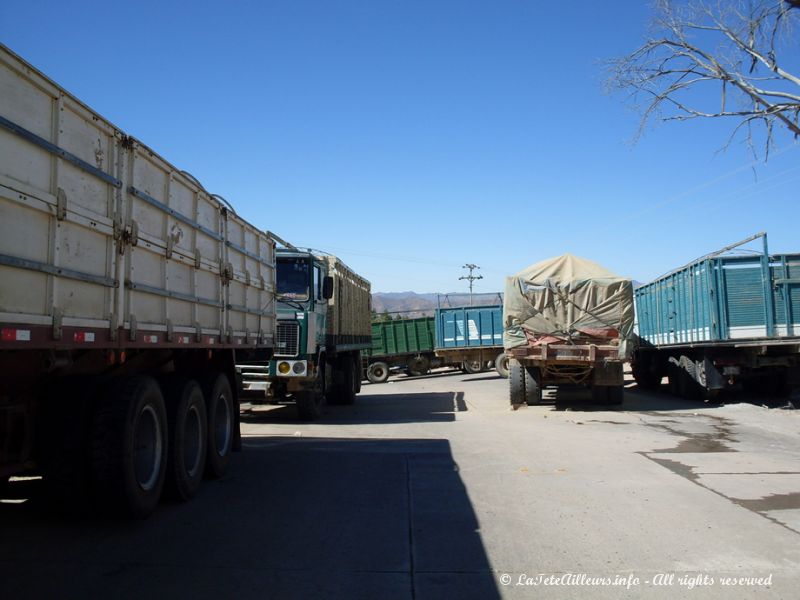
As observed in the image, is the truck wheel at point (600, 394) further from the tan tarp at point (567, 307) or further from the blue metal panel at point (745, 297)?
the blue metal panel at point (745, 297)

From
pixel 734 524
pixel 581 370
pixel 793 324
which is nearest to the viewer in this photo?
pixel 734 524

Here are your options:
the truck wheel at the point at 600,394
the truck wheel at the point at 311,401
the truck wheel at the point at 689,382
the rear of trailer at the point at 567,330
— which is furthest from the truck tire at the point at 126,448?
the truck wheel at the point at 689,382

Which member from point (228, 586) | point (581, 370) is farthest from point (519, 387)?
point (228, 586)

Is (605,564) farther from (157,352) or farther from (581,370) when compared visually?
(581,370)

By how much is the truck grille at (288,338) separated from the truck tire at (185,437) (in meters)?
5.56

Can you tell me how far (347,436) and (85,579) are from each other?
23.8ft

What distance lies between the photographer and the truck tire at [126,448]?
17.3ft

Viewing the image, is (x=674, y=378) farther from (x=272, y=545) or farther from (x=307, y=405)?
(x=272, y=545)

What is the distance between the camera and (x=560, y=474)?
8047mm

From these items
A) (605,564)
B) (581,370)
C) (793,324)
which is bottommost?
(605,564)

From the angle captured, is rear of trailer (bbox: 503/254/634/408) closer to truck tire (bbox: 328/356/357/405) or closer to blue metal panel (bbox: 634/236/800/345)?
blue metal panel (bbox: 634/236/800/345)

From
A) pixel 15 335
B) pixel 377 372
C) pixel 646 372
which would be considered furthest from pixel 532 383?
pixel 377 372

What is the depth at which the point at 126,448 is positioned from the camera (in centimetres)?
530

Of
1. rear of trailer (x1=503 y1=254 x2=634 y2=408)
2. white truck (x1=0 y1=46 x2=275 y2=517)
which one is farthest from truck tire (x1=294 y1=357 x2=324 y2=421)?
white truck (x1=0 y1=46 x2=275 y2=517)
